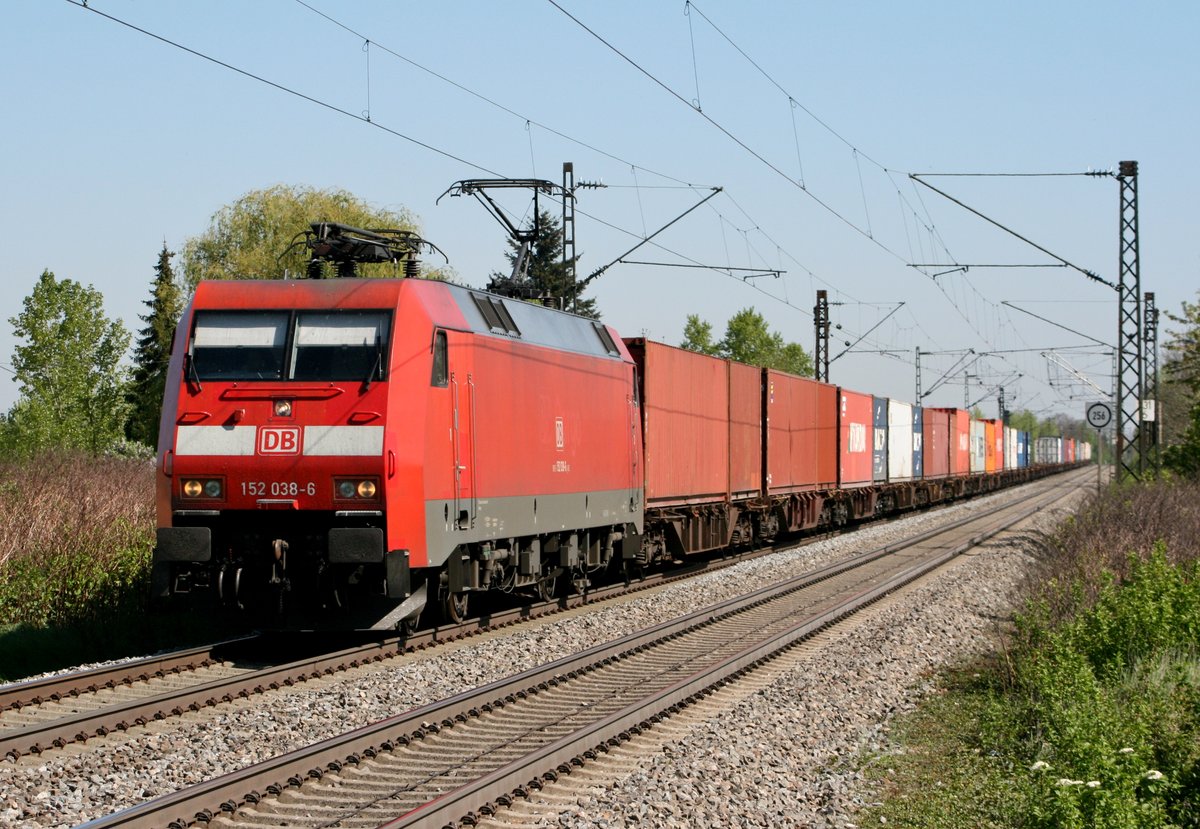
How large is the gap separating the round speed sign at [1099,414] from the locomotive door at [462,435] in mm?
19566

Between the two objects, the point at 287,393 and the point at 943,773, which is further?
the point at 287,393

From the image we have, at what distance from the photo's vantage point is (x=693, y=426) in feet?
70.3

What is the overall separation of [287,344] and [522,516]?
3.52 m

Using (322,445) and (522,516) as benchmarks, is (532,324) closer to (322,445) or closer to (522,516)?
(522,516)

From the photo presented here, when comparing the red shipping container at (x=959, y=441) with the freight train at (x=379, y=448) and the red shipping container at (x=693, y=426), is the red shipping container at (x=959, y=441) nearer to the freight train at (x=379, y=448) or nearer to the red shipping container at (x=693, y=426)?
the red shipping container at (x=693, y=426)

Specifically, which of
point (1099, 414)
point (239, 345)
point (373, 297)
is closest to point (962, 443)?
point (1099, 414)

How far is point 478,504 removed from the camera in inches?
517

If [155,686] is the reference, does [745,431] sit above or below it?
above

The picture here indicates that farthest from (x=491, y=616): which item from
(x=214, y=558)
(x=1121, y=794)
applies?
(x=1121, y=794)

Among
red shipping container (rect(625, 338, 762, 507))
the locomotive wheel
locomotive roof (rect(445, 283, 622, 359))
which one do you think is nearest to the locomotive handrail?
locomotive roof (rect(445, 283, 622, 359))

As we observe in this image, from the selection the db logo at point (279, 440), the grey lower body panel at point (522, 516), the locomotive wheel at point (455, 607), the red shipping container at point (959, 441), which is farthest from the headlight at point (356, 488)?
the red shipping container at point (959, 441)

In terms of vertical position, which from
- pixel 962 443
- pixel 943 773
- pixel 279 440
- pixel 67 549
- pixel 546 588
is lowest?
pixel 943 773

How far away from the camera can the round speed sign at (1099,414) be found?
28812 mm

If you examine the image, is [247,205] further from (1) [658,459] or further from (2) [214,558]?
(2) [214,558]
